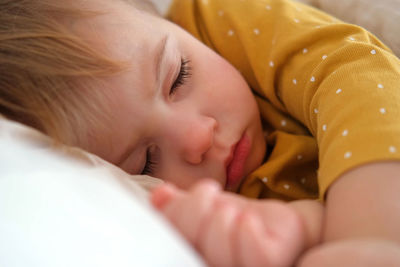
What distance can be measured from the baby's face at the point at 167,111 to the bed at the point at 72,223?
0.33 meters

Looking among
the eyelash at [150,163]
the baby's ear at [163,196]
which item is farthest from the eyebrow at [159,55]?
the baby's ear at [163,196]

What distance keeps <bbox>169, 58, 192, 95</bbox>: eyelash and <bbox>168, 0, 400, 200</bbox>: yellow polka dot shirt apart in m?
0.17

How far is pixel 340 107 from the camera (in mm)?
649

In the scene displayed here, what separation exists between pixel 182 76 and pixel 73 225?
0.49 meters

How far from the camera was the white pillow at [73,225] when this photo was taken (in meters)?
0.34

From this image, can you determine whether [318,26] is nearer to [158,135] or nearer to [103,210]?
[158,135]

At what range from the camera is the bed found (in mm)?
345

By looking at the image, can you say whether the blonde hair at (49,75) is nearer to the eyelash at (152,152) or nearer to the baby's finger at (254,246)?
the eyelash at (152,152)

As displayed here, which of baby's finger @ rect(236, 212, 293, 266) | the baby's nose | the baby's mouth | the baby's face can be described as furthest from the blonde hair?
baby's finger @ rect(236, 212, 293, 266)

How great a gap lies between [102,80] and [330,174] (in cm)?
38

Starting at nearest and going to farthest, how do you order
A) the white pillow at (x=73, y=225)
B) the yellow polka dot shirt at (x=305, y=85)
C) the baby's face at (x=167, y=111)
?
the white pillow at (x=73, y=225), the yellow polka dot shirt at (x=305, y=85), the baby's face at (x=167, y=111)

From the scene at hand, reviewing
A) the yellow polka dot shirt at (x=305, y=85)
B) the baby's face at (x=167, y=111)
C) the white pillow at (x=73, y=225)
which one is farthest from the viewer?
the baby's face at (x=167, y=111)

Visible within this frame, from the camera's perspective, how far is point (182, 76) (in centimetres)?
81

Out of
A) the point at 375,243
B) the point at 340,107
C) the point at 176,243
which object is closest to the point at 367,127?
the point at 340,107
